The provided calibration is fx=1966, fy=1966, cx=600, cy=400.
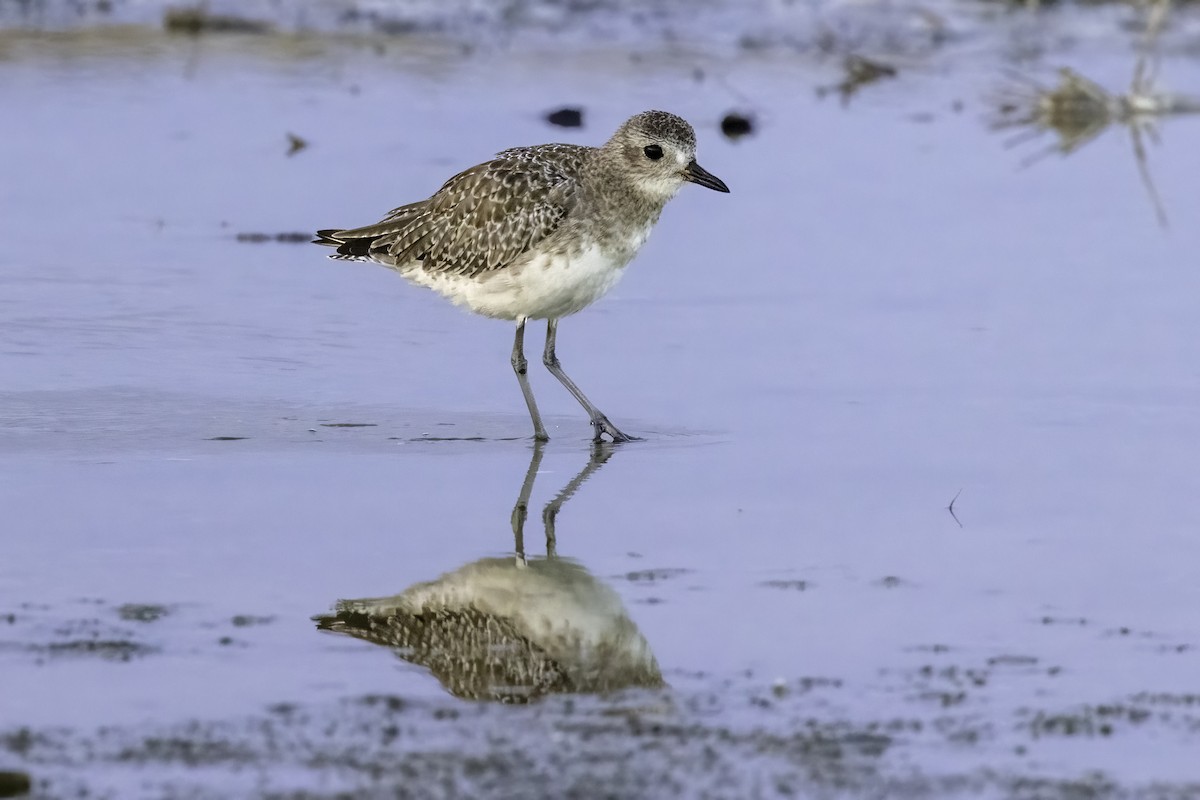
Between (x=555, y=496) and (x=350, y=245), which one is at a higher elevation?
(x=350, y=245)

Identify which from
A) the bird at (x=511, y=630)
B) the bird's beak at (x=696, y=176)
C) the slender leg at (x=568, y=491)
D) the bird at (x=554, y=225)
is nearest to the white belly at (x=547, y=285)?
the bird at (x=554, y=225)

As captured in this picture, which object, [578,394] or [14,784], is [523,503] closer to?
[578,394]

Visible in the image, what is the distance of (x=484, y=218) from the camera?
9.55 metres

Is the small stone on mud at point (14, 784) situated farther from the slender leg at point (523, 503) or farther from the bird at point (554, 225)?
the bird at point (554, 225)

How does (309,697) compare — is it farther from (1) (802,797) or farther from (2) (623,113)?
(2) (623,113)

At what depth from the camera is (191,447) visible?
27.8ft

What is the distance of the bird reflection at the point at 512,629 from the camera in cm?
596

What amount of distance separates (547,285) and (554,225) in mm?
293

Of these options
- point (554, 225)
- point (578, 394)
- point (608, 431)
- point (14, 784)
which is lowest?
point (14, 784)

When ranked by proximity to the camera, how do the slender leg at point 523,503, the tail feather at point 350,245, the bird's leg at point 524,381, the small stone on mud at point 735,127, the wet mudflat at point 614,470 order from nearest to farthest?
1. the wet mudflat at point 614,470
2. the slender leg at point 523,503
3. the bird's leg at point 524,381
4. the tail feather at point 350,245
5. the small stone on mud at point 735,127

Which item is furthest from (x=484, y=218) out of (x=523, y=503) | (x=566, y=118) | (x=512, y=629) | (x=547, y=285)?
(x=566, y=118)

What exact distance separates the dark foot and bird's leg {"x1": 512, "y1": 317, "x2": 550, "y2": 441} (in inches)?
9.5

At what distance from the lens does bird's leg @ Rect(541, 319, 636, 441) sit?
8.93 m

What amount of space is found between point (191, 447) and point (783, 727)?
379cm
